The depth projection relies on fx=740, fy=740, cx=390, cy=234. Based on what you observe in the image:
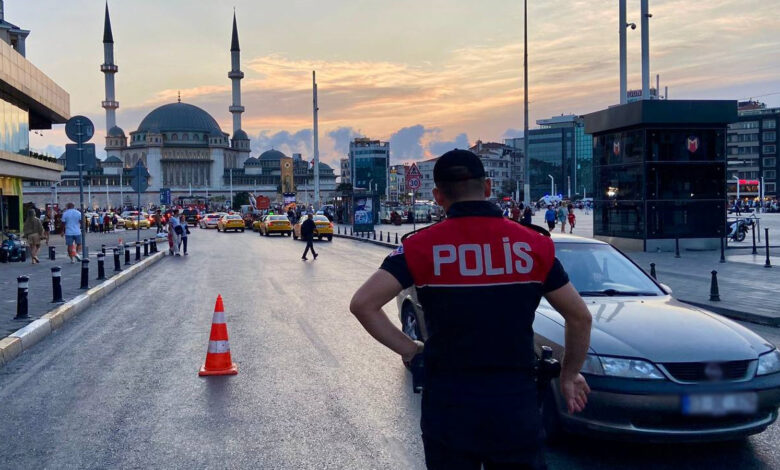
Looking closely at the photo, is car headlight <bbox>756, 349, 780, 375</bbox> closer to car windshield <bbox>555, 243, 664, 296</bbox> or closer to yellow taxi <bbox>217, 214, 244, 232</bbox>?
car windshield <bbox>555, 243, 664, 296</bbox>

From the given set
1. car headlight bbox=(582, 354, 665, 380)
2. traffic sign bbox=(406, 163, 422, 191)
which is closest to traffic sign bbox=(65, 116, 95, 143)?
traffic sign bbox=(406, 163, 422, 191)

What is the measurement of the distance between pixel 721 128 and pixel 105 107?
459 feet

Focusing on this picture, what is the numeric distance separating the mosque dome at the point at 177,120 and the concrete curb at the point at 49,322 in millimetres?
142350

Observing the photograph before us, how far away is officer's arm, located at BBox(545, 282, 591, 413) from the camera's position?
299 cm

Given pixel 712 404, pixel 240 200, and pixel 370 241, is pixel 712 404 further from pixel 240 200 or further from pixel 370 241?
pixel 240 200

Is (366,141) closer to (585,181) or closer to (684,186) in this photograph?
(585,181)

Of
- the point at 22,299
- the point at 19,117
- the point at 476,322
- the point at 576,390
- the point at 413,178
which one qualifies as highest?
the point at 19,117

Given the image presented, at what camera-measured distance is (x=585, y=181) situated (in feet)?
543

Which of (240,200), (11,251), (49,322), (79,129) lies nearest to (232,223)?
(11,251)

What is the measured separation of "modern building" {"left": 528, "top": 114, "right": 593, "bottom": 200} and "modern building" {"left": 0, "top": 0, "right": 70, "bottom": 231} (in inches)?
5316

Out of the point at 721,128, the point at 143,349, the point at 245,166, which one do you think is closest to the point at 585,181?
the point at 245,166

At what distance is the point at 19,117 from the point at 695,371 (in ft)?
120

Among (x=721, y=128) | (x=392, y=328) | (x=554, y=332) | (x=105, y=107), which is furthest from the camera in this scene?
(x=105, y=107)

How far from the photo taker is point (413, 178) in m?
28.8
